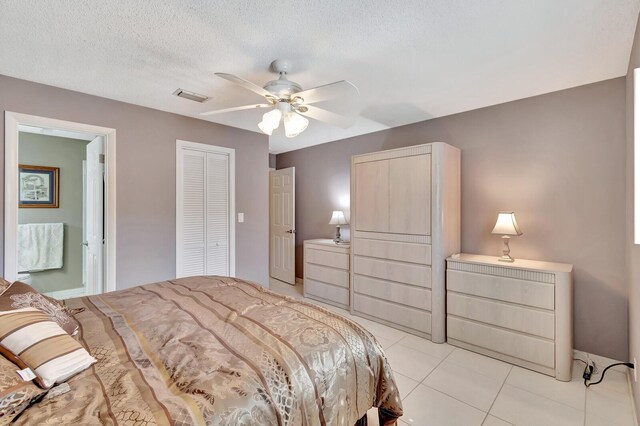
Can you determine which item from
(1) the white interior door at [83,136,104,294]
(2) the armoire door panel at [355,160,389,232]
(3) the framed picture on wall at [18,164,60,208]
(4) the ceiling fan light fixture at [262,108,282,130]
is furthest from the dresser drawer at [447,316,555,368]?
(3) the framed picture on wall at [18,164,60,208]

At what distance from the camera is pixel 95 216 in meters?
3.07

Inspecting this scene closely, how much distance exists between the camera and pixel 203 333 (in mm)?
1347

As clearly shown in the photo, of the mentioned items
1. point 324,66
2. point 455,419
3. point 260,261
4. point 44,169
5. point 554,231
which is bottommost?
point 455,419

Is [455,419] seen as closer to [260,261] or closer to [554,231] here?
[554,231]

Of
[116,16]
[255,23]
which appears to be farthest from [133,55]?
[255,23]

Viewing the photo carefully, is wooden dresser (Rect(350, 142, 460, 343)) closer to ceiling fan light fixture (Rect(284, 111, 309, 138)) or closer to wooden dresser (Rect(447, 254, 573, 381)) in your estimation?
wooden dresser (Rect(447, 254, 573, 381))

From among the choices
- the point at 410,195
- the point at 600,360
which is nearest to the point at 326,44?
the point at 410,195

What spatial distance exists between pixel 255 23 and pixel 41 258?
4368mm

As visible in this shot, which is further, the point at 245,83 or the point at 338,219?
the point at 338,219

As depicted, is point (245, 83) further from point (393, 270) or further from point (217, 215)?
point (393, 270)

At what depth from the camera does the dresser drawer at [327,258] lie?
380 cm

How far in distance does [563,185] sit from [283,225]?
3.71m

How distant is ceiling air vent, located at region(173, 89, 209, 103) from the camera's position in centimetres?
267

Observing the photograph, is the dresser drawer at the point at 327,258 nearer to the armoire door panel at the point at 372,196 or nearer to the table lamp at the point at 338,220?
the table lamp at the point at 338,220
